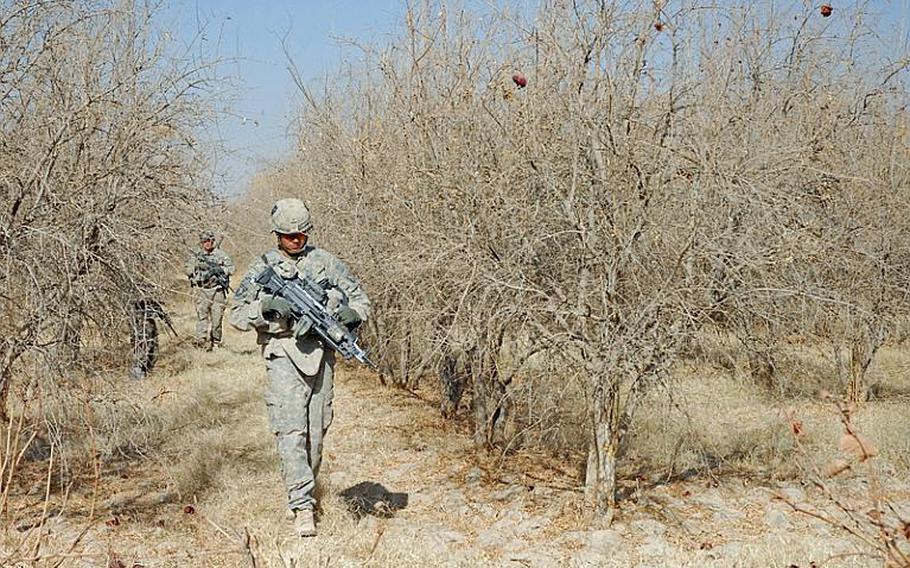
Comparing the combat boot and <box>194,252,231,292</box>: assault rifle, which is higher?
<box>194,252,231,292</box>: assault rifle

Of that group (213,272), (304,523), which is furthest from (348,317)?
(213,272)

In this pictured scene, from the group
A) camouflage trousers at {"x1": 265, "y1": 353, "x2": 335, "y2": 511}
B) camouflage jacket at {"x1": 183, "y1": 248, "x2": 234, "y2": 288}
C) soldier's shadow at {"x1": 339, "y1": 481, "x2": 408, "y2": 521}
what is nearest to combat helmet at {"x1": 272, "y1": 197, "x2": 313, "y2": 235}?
camouflage trousers at {"x1": 265, "y1": 353, "x2": 335, "y2": 511}

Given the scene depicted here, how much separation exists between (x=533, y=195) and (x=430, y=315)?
1.36 m

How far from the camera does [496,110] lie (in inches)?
264

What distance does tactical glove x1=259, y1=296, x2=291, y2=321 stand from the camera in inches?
194

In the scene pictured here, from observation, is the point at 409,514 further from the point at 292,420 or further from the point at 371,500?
the point at 292,420

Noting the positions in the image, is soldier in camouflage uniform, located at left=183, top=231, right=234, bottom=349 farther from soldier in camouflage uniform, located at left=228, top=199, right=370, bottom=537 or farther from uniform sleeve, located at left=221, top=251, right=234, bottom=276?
soldier in camouflage uniform, located at left=228, top=199, right=370, bottom=537

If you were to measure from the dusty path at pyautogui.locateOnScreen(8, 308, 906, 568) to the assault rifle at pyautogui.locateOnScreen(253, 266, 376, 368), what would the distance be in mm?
1038

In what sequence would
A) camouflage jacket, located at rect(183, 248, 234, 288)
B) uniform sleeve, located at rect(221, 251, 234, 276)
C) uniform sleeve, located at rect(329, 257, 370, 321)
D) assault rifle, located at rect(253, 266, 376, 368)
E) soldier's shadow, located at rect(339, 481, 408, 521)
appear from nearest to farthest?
assault rifle, located at rect(253, 266, 376, 368) < uniform sleeve, located at rect(329, 257, 370, 321) < soldier's shadow, located at rect(339, 481, 408, 521) < camouflage jacket, located at rect(183, 248, 234, 288) < uniform sleeve, located at rect(221, 251, 234, 276)

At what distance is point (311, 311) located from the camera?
507 cm

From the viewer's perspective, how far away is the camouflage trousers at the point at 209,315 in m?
12.9

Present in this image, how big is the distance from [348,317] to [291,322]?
1.04 feet

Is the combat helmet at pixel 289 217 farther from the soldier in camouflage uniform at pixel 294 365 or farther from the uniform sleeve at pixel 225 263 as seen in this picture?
the uniform sleeve at pixel 225 263

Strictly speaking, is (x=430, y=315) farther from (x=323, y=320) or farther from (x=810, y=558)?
(x=810, y=558)
